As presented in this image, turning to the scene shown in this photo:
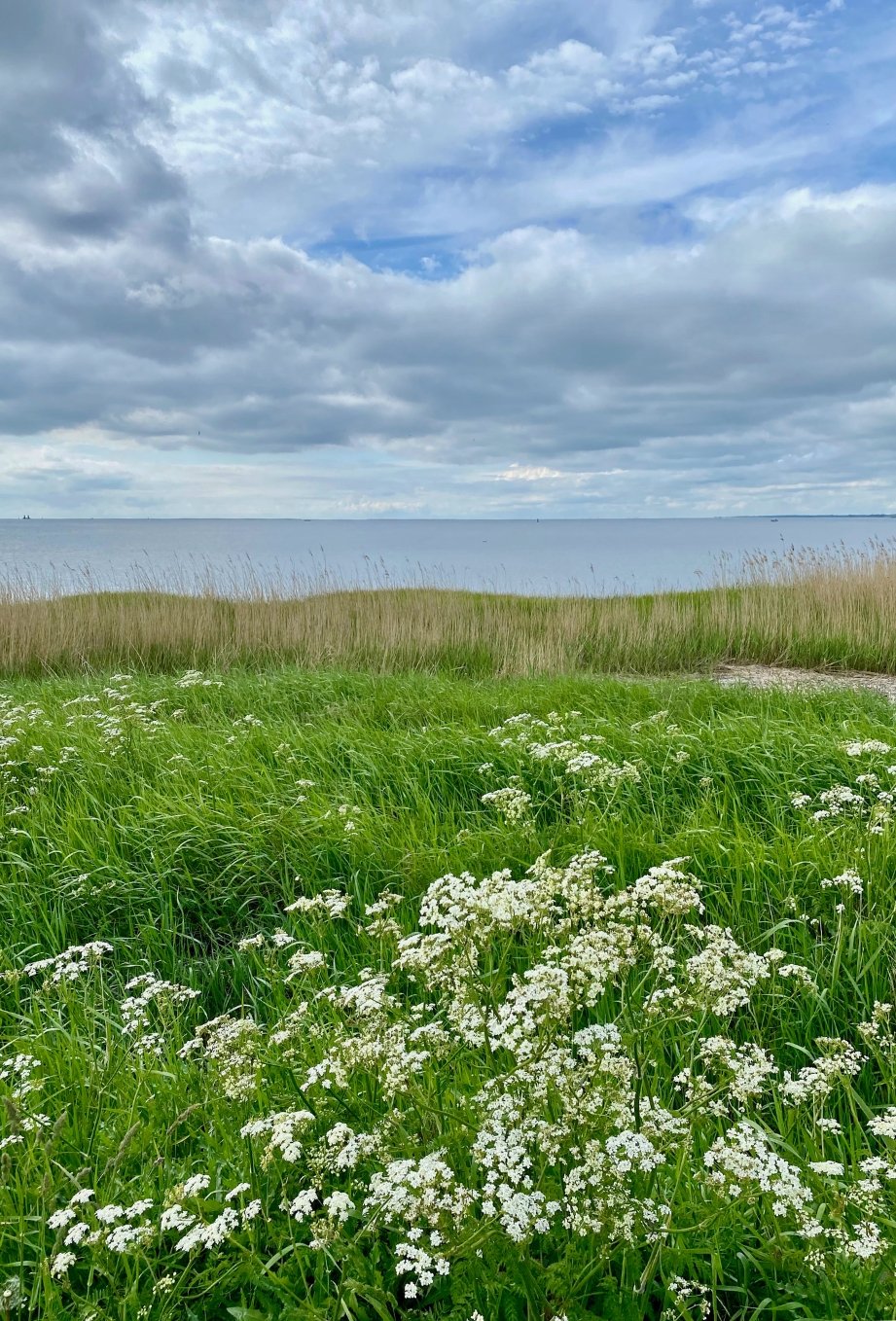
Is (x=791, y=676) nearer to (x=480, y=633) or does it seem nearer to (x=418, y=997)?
→ (x=480, y=633)

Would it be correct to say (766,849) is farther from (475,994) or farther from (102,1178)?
(102,1178)

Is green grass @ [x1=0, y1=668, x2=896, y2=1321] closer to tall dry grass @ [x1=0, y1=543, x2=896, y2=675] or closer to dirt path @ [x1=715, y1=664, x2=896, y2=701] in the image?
dirt path @ [x1=715, y1=664, x2=896, y2=701]

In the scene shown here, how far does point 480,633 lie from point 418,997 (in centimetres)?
1024

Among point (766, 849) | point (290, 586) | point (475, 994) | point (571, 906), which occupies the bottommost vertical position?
point (766, 849)

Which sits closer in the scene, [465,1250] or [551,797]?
[465,1250]

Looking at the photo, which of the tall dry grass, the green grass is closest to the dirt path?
the tall dry grass

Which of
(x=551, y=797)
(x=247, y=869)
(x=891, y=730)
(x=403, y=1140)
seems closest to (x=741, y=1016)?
(x=403, y=1140)

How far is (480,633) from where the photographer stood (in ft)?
43.4

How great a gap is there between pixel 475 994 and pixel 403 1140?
0.43m

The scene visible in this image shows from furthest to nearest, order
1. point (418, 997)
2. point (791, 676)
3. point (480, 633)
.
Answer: point (480, 633), point (791, 676), point (418, 997)

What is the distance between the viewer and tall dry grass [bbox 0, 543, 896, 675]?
39.3 feet

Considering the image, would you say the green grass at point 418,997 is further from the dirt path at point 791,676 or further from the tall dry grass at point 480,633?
Answer: the tall dry grass at point 480,633

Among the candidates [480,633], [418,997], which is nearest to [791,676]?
[480,633]

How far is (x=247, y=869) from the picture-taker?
4496 mm
